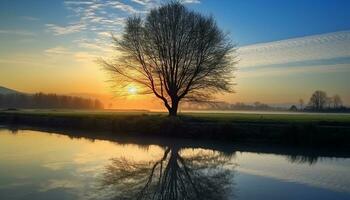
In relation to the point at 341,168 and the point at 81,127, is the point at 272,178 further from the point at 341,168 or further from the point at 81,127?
the point at 81,127

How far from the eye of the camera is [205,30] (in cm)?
3569

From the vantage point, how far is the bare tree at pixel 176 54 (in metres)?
35.5

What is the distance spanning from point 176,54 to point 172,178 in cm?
2360

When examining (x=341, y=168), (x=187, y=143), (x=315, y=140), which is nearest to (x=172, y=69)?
(x=187, y=143)

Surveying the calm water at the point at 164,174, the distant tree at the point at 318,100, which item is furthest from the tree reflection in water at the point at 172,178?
the distant tree at the point at 318,100

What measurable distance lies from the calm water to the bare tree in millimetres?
15497

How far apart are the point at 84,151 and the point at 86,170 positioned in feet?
20.2

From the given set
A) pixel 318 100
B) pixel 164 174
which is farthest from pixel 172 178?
pixel 318 100

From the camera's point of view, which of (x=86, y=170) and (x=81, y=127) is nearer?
(x=86, y=170)

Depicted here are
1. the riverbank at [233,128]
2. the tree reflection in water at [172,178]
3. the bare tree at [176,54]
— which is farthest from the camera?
the bare tree at [176,54]

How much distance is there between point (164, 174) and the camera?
14.4 m

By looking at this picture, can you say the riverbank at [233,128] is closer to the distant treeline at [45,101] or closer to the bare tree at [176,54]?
the bare tree at [176,54]

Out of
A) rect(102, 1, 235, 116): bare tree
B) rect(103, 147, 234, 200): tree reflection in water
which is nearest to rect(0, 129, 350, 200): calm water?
rect(103, 147, 234, 200): tree reflection in water

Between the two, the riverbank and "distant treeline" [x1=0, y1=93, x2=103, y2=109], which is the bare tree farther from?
"distant treeline" [x1=0, y1=93, x2=103, y2=109]
